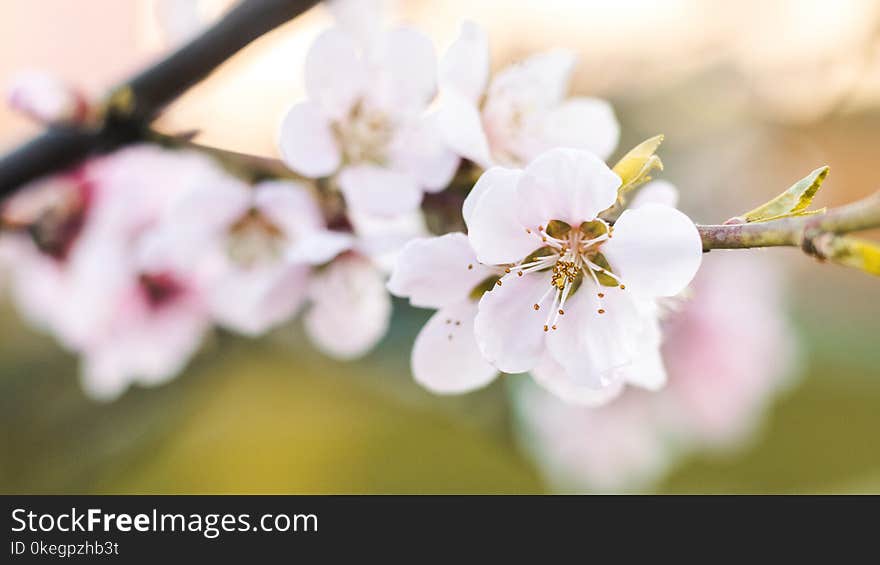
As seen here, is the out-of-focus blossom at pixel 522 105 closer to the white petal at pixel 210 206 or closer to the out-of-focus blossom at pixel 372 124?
the out-of-focus blossom at pixel 372 124

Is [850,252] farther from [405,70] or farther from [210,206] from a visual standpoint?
[210,206]

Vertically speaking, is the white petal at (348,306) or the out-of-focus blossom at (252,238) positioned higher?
the out-of-focus blossom at (252,238)

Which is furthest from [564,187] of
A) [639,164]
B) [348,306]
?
[348,306]

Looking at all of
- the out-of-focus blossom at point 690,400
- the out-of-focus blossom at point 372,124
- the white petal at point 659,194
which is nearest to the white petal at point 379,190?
the out-of-focus blossom at point 372,124
